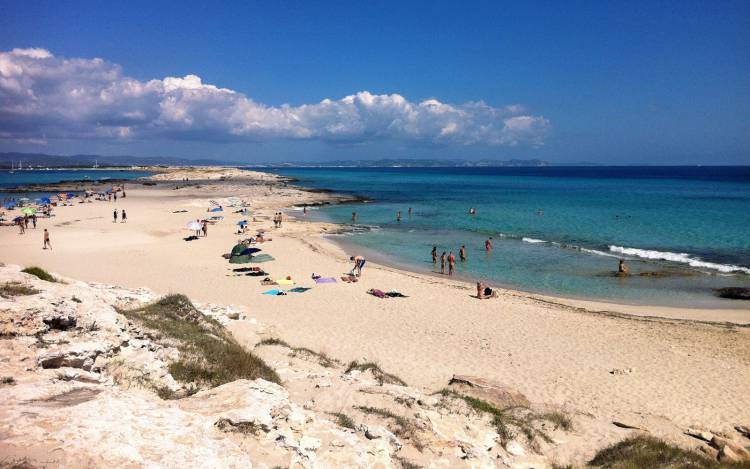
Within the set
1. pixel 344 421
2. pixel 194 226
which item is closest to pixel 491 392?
pixel 344 421

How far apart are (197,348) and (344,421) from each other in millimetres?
3647

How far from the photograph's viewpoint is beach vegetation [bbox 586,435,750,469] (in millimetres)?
6398

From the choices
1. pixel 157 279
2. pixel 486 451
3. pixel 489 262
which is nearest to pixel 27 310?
pixel 486 451

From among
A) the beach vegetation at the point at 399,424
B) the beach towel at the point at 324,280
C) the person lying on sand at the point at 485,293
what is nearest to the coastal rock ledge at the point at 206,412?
the beach vegetation at the point at 399,424

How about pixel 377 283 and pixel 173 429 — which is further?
pixel 377 283

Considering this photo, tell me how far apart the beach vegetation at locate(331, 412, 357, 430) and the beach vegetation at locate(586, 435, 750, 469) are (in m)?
3.79

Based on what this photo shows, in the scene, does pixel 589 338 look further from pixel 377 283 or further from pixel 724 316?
pixel 377 283

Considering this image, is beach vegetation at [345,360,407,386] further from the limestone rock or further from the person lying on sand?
the person lying on sand

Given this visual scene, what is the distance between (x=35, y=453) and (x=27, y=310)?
411 centimetres

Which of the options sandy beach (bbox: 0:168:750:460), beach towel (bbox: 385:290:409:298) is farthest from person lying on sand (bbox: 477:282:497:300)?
beach towel (bbox: 385:290:409:298)

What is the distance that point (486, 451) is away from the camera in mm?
6656

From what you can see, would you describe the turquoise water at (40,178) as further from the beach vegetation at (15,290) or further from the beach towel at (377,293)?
the beach vegetation at (15,290)

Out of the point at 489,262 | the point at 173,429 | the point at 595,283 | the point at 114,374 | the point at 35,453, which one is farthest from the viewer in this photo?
the point at 489,262

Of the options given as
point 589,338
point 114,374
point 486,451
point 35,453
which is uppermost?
point 35,453
